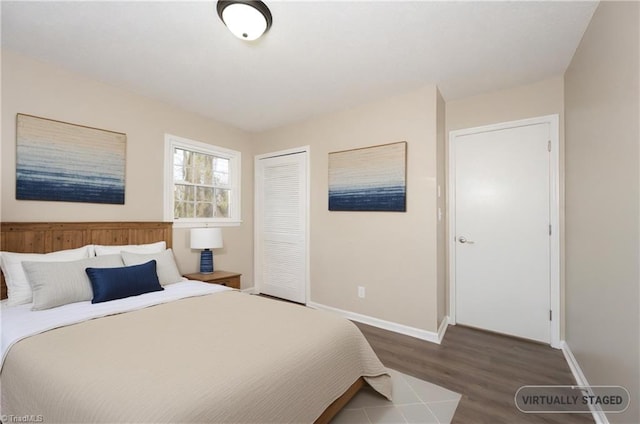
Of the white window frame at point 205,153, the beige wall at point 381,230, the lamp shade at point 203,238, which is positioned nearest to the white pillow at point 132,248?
the lamp shade at point 203,238

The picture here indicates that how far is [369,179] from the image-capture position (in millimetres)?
3141

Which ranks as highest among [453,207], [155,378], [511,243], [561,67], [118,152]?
[561,67]

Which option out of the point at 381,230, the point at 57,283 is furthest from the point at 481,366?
the point at 57,283

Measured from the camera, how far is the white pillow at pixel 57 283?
192 cm

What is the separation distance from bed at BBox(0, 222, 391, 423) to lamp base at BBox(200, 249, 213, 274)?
3.89 feet

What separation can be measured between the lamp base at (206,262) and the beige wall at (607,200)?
351 centimetres

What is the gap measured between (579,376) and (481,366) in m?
0.63

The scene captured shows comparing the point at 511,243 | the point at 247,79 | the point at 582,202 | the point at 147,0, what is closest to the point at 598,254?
the point at 582,202

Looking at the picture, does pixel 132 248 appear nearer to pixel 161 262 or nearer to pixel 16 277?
pixel 161 262

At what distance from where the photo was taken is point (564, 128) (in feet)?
8.46

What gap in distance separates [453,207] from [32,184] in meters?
3.95

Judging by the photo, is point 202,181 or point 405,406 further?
point 202,181

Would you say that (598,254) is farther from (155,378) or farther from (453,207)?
(155,378)

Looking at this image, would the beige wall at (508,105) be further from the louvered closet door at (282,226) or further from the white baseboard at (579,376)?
the white baseboard at (579,376)
